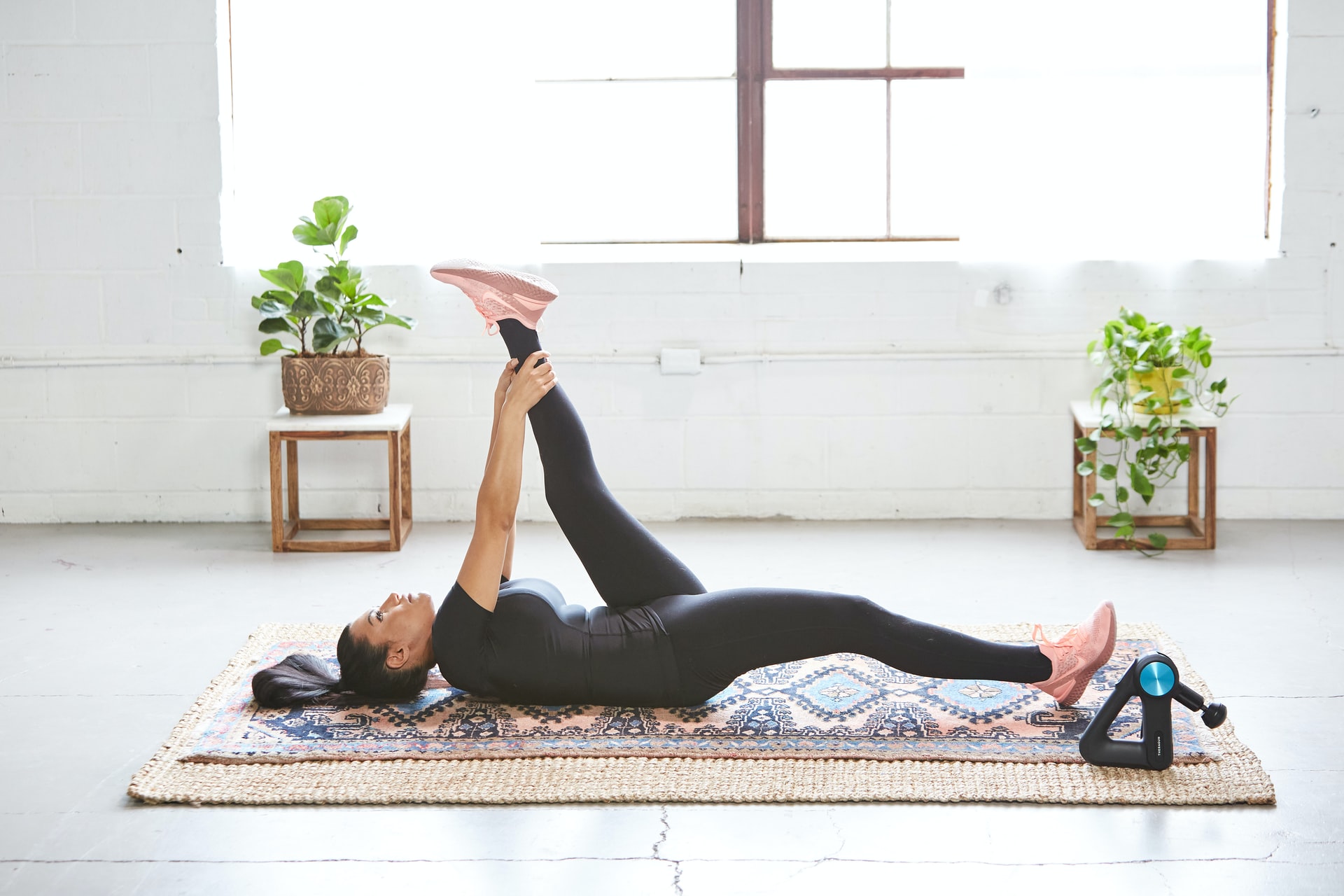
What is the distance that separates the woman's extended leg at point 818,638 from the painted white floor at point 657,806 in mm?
359

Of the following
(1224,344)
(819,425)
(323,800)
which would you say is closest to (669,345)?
(819,425)

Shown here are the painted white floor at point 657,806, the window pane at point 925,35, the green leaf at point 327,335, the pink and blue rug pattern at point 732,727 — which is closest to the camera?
the painted white floor at point 657,806

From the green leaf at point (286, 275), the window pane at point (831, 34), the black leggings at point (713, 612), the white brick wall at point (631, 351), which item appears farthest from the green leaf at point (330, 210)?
the black leggings at point (713, 612)

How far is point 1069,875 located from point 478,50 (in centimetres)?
353

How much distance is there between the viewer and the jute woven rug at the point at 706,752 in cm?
232

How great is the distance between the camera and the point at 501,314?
9.02 ft

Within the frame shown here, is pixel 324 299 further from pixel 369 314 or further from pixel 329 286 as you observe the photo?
pixel 369 314

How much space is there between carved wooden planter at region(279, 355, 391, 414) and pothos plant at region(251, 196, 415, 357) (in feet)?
0.17

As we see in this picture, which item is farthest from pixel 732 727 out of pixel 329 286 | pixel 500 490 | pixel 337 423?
pixel 329 286

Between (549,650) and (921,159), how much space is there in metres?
2.84

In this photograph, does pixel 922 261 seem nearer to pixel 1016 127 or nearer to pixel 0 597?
pixel 1016 127

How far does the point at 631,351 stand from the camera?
4762 mm

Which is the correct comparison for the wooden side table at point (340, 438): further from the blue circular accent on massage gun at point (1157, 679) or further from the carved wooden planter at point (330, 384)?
the blue circular accent on massage gun at point (1157, 679)

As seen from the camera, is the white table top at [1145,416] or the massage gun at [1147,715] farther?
the white table top at [1145,416]
